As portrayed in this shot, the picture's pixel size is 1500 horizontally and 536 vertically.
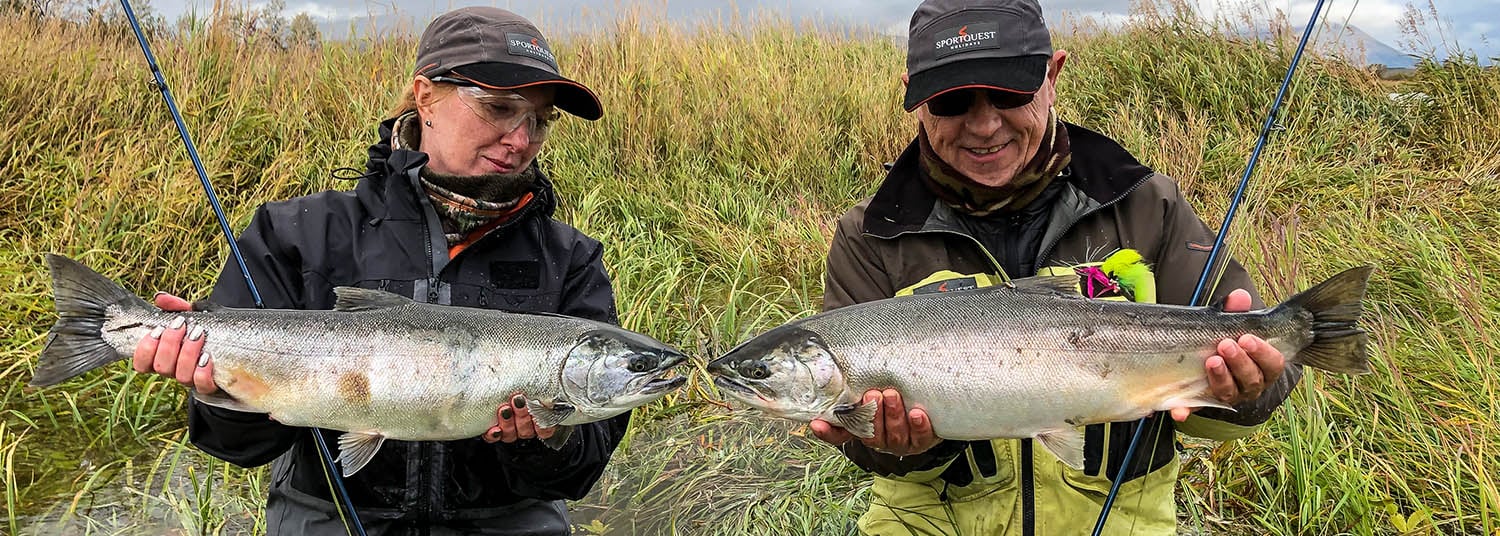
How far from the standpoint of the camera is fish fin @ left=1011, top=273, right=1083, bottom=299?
7.25 feet

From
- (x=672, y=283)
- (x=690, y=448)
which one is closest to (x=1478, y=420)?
(x=690, y=448)

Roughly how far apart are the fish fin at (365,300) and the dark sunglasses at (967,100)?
136 cm

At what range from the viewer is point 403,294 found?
2.45 meters

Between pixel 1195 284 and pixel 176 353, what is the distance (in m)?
2.38

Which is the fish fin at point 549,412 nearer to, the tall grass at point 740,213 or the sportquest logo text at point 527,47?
the sportquest logo text at point 527,47

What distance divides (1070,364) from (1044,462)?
34 cm

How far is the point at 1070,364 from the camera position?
2.14m

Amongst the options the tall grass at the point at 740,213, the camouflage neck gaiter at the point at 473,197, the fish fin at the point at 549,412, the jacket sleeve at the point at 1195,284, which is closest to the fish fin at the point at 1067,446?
the jacket sleeve at the point at 1195,284

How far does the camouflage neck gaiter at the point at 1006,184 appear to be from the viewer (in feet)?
8.03

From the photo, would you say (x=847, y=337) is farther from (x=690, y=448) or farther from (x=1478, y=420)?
(x=1478, y=420)

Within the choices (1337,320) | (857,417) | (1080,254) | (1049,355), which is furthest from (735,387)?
(1337,320)

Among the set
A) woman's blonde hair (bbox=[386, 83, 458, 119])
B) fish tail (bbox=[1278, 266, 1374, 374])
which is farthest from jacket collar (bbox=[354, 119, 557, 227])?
fish tail (bbox=[1278, 266, 1374, 374])

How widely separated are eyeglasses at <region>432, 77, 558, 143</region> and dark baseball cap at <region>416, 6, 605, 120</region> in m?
0.03

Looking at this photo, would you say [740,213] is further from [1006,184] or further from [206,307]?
[206,307]
